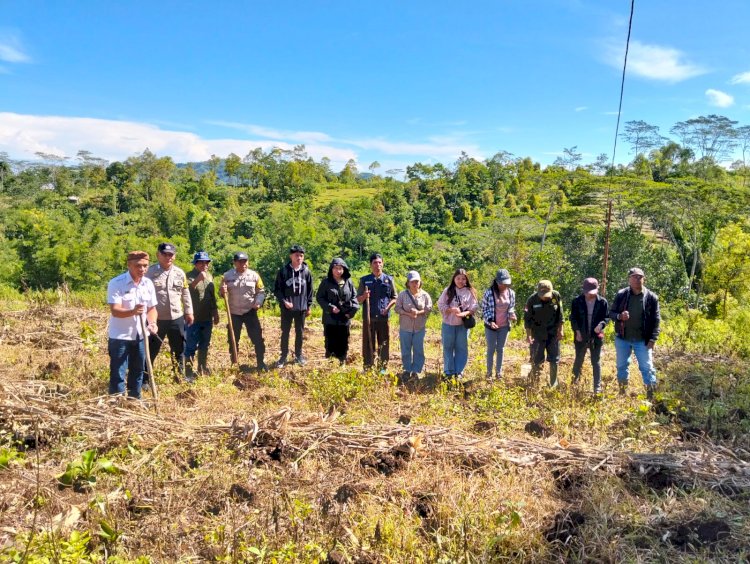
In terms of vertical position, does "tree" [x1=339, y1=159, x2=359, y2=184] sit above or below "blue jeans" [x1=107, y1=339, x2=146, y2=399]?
above

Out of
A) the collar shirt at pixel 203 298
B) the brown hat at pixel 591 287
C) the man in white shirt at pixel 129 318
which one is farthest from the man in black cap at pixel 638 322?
the man in white shirt at pixel 129 318

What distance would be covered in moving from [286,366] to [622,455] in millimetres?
3675

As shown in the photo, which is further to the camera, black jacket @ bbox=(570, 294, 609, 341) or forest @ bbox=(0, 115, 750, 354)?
forest @ bbox=(0, 115, 750, 354)

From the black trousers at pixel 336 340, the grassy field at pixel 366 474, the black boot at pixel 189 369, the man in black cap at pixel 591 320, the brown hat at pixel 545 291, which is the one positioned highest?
the brown hat at pixel 545 291

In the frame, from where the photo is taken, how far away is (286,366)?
581cm

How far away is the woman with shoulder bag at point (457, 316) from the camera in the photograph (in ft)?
17.5

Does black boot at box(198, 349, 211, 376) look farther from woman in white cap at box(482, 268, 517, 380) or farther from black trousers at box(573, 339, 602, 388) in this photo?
black trousers at box(573, 339, 602, 388)

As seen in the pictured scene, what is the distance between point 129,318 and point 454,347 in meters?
3.35

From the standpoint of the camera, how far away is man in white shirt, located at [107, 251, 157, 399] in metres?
4.05

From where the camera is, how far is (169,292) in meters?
4.80

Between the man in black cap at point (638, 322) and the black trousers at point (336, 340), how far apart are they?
2.94 meters

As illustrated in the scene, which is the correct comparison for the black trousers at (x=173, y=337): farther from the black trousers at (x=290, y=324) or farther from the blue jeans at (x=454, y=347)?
the blue jeans at (x=454, y=347)

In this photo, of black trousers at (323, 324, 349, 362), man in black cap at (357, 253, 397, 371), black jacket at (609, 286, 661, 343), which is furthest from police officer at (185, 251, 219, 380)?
black jacket at (609, 286, 661, 343)

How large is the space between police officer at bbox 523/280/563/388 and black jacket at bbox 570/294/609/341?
0.15 meters
